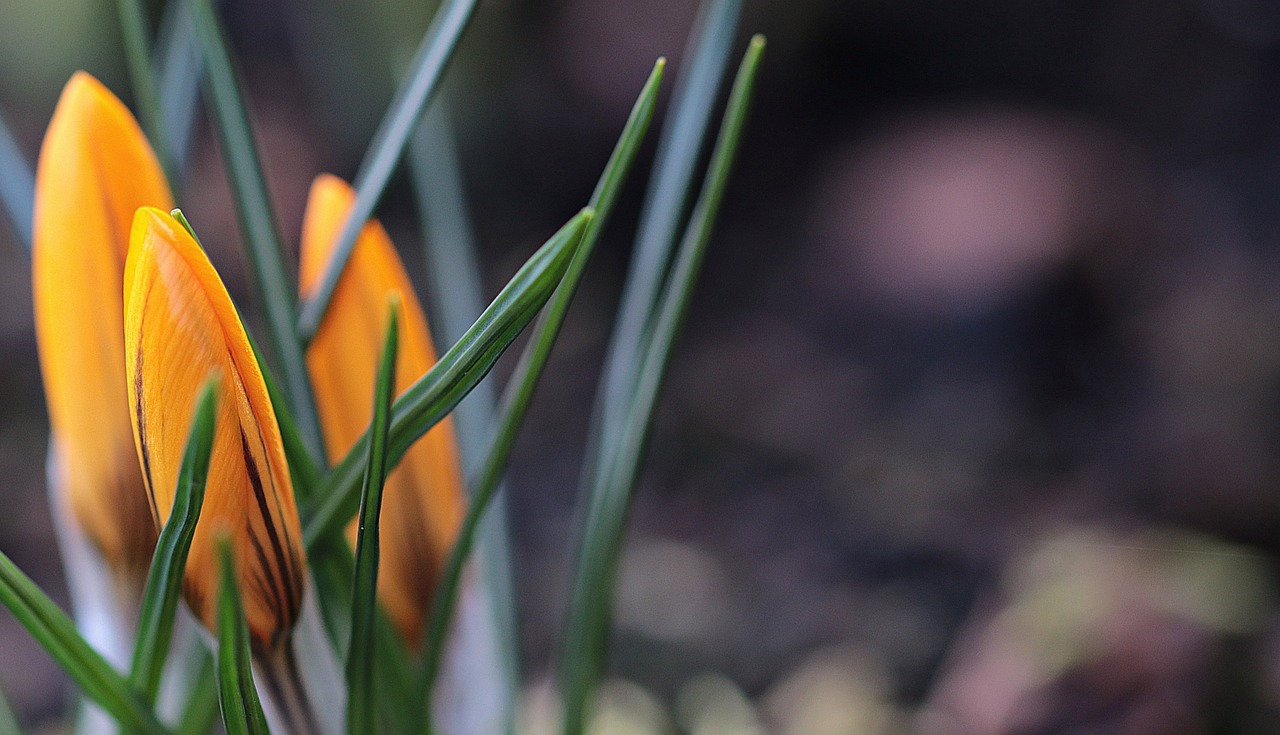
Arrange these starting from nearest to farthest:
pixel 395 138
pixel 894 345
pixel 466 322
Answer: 1. pixel 395 138
2. pixel 466 322
3. pixel 894 345

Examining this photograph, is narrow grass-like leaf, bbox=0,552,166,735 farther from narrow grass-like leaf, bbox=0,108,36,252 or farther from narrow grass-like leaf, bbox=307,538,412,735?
narrow grass-like leaf, bbox=0,108,36,252

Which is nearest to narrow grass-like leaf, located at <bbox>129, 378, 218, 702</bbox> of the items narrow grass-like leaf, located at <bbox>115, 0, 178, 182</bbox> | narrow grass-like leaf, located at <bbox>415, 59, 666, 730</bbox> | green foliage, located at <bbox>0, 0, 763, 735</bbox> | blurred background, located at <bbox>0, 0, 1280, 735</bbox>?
green foliage, located at <bbox>0, 0, 763, 735</bbox>

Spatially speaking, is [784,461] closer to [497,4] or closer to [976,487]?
[976,487]

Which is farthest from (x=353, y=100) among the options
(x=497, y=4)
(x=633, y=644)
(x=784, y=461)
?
(x=633, y=644)

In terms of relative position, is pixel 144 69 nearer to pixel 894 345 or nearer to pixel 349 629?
pixel 349 629

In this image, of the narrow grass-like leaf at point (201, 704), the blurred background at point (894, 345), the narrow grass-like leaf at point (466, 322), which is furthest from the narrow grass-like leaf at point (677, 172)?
the blurred background at point (894, 345)

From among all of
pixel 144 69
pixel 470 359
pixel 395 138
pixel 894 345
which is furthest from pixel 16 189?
pixel 894 345

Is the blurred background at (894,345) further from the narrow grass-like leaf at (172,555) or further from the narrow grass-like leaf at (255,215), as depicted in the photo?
the narrow grass-like leaf at (172,555)
